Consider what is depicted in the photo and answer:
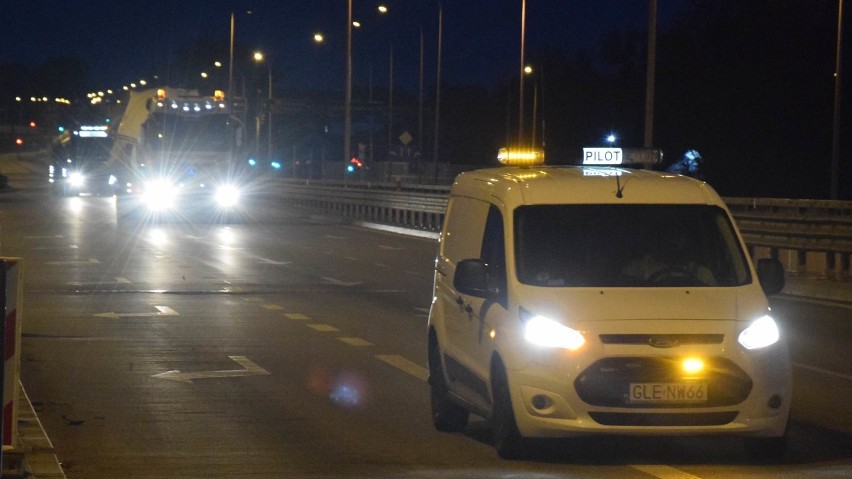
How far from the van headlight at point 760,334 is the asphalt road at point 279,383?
27.8 inches

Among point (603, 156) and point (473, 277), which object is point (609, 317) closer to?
point (473, 277)

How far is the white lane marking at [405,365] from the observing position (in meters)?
13.1

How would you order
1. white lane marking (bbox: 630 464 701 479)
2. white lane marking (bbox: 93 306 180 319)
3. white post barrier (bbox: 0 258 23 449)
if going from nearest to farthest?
white post barrier (bbox: 0 258 23 449)
white lane marking (bbox: 630 464 701 479)
white lane marking (bbox: 93 306 180 319)

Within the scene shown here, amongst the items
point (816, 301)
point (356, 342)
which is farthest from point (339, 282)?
point (356, 342)

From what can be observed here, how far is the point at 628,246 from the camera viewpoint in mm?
9031

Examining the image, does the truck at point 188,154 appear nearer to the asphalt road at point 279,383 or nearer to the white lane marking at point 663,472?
the asphalt road at point 279,383

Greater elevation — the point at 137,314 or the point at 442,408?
the point at 442,408

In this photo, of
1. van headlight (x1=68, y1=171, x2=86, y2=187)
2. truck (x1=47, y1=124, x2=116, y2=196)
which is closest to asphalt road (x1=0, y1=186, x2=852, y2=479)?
truck (x1=47, y1=124, x2=116, y2=196)

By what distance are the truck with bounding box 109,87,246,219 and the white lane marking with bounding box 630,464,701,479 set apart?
47631 mm

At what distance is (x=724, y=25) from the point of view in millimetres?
76750

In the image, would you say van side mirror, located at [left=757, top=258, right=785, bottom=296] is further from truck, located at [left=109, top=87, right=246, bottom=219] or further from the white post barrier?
truck, located at [left=109, top=87, right=246, bottom=219]

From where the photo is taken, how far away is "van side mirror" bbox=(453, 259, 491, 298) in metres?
8.80

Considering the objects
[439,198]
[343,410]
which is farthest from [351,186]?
[343,410]

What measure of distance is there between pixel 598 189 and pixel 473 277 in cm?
101
